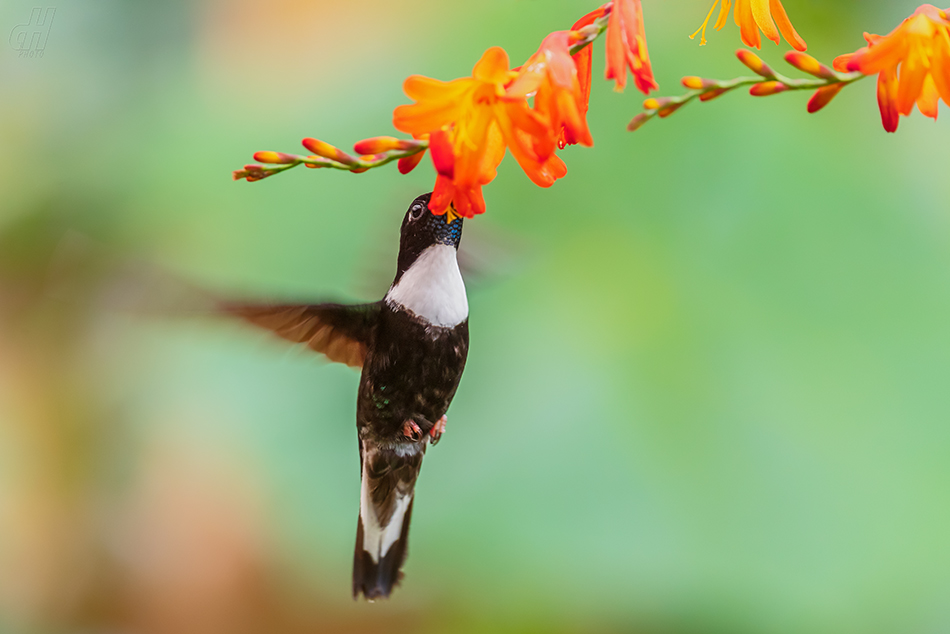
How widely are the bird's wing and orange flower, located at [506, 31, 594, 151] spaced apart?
33 centimetres

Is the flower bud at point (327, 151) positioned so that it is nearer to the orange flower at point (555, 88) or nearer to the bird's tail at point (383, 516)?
the orange flower at point (555, 88)

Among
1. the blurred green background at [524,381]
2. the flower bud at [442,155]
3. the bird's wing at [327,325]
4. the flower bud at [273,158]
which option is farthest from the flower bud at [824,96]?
the blurred green background at [524,381]

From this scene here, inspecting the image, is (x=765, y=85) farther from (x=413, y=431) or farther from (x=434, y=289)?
(x=413, y=431)

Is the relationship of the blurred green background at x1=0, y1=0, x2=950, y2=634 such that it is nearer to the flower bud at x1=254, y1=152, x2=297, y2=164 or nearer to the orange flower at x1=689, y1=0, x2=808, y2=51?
the orange flower at x1=689, y1=0, x2=808, y2=51

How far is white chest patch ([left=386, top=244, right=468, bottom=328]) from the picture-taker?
26.2 inches

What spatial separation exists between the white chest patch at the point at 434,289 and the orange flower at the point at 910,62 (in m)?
0.36

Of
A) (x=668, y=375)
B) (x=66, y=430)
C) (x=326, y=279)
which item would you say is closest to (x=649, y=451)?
(x=668, y=375)

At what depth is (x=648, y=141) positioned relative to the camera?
1.57 m

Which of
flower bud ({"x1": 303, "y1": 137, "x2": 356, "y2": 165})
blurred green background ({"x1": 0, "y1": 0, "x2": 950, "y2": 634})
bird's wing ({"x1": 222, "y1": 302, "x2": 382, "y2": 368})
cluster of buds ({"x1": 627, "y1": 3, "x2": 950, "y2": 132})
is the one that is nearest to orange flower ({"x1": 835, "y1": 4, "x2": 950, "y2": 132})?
cluster of buds ({"x1": 627, "y1": 3, "x2": 950, "y2": 132})

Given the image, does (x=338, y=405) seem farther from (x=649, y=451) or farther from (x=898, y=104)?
(x=898, y=104)

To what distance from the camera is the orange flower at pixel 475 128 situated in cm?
43

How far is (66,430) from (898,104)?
1625 mm

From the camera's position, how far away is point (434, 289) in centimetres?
68

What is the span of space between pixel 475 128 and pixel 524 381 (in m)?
1.11
